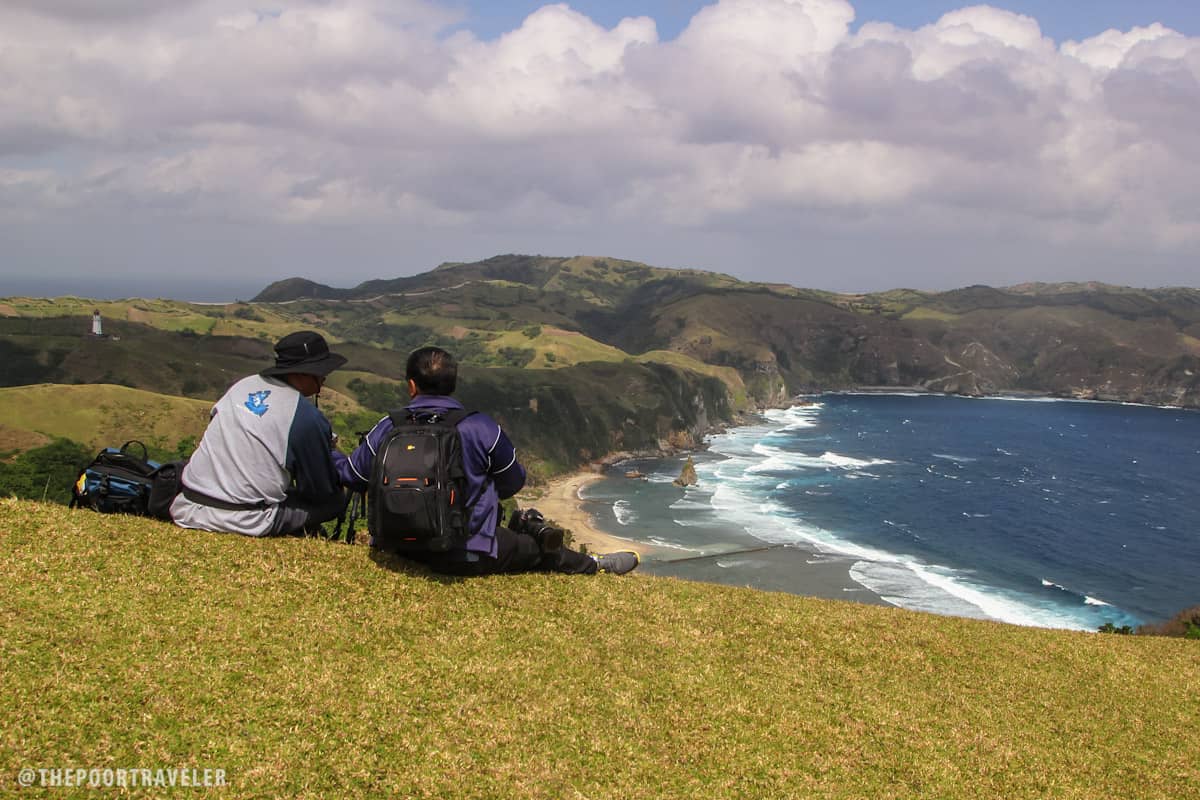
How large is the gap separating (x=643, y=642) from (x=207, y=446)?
646 centimetres

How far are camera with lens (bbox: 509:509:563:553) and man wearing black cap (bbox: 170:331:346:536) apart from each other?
8.73 ft

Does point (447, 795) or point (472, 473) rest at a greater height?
point (472, 473)

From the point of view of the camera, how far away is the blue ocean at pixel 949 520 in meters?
78.4

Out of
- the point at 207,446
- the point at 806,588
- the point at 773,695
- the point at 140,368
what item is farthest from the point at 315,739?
the point at 140,368

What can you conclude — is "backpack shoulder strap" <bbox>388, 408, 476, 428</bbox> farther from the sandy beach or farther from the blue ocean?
the sandy beach

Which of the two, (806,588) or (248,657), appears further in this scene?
(806,588)

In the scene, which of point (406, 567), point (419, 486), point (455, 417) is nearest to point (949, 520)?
point (406, 567)

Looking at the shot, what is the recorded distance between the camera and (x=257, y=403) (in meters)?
10.3

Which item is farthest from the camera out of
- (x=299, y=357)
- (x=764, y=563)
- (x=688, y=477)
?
(x=688, y=477)

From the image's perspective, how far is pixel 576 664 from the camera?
9.68 m

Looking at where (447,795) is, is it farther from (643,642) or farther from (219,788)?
(643,642)

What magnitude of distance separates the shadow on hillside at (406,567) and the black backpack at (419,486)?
0.97 meters

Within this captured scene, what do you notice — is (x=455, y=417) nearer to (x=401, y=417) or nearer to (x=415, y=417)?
(x=415, y=417)

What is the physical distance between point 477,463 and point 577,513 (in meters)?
107
